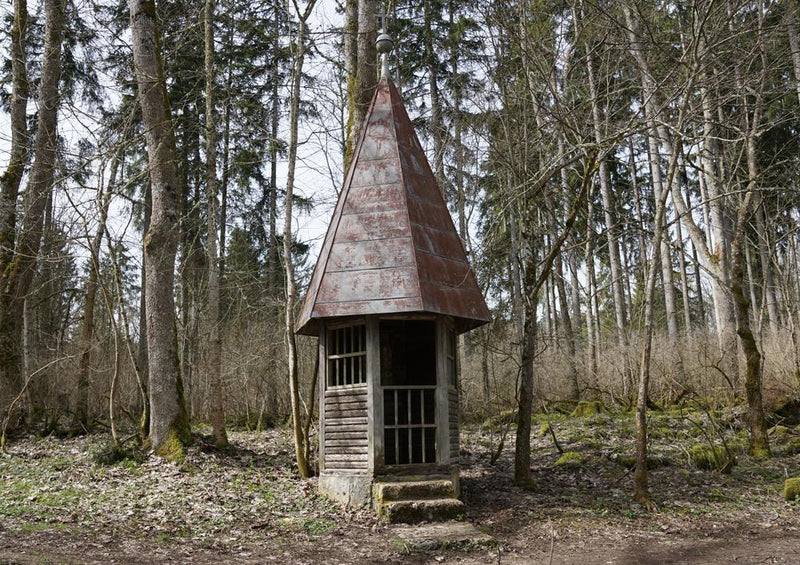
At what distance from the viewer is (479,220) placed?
81.6 ft

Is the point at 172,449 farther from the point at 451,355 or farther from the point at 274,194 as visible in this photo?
the point at 274,194

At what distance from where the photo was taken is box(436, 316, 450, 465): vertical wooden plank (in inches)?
341

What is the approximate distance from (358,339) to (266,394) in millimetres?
9626

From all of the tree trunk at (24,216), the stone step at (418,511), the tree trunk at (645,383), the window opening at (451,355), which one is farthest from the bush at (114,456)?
the tree trunk at (645,383)

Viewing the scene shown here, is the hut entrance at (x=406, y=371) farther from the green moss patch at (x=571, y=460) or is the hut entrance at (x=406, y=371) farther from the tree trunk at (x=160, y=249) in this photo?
the tree trunk at (x=160, y=249)

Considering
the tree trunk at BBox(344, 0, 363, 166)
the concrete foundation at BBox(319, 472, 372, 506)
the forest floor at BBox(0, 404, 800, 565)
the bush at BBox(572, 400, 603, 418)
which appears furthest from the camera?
the bush at BBox(572, 400, 603, 418)

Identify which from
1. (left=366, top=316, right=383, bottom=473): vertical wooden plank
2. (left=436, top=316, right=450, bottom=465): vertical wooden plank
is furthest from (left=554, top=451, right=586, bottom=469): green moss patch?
(left=366, top=316, right=383, bottom=473): vertical wooden plank

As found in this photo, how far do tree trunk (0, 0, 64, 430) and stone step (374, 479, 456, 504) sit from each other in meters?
8.59

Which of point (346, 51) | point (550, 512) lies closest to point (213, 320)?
point (346, 51)

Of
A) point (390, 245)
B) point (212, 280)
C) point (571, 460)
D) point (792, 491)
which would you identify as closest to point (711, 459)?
point (792, 491)

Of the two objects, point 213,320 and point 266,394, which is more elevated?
point 213,320

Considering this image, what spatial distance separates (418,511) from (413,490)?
317mm

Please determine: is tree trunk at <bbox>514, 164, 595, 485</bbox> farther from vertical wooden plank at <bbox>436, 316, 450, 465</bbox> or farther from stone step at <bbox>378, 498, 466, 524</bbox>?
stone step at <bbox>378, 498, 466, 524</bbox>

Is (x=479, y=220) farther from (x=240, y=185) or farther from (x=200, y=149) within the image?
(x=200, y=149)
